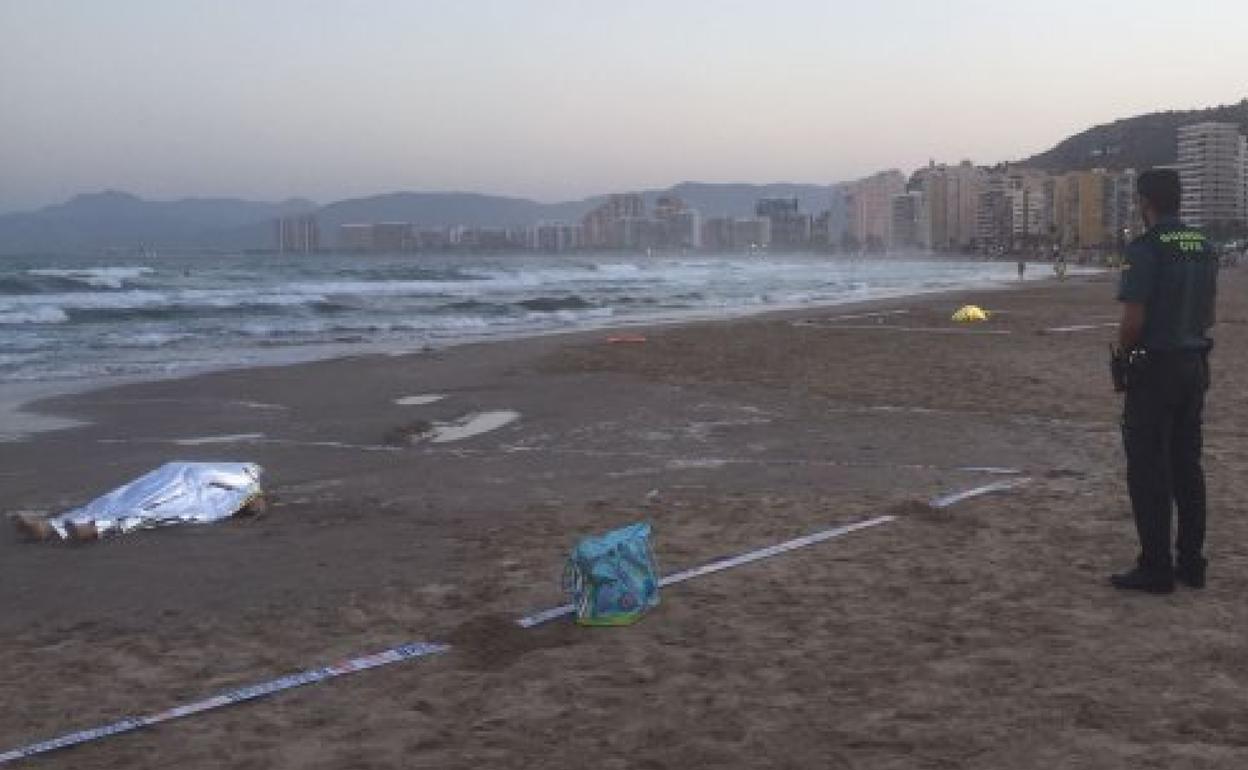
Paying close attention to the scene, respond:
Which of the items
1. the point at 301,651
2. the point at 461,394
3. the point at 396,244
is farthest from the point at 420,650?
the point at 396,244

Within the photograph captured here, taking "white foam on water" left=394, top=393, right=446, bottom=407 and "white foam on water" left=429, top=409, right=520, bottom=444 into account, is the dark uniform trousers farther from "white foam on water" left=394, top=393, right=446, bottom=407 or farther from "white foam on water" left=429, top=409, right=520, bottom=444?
"white foam on water" left=394, top=393, right=446, bottom=407

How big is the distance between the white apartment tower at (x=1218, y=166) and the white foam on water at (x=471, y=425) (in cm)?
14168

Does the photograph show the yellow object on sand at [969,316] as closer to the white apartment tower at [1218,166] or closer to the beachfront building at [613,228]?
the white apartment tower at [1218,166]

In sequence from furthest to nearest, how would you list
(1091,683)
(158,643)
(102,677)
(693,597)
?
(693,597) < (158,643) < (102,677) < (1091,683)

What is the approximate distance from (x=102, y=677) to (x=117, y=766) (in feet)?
2.89

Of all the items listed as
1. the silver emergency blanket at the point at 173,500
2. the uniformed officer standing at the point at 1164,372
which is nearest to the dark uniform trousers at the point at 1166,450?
the uniformed officer standing at the point at 1164,372

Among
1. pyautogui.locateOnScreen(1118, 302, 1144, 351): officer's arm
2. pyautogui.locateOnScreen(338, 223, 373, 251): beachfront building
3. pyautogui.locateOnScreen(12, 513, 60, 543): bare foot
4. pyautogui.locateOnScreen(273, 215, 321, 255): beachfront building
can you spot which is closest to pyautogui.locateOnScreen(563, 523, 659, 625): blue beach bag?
pyautogui.locateOnScreen(1118, 302, 1144, 351): officer's arm

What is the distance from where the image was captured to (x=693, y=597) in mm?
4902

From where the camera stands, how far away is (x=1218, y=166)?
13962 cm

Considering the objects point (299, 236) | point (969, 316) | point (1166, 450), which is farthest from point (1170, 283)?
point (299, 236)

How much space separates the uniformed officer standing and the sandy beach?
0.81ft

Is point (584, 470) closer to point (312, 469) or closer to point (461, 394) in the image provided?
point (312, 469)

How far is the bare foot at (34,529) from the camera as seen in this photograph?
6254mm

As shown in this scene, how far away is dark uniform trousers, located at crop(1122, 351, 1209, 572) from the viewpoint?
15.3 feet
